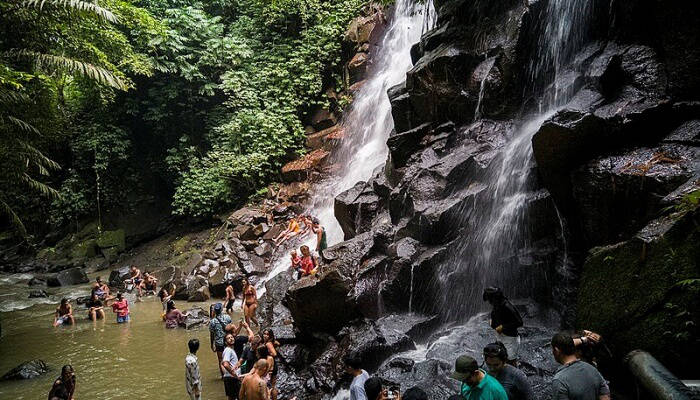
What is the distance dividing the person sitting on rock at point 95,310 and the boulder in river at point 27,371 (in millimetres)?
4566

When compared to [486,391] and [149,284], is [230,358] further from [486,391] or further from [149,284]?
[149,284]

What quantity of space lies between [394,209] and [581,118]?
4912 millimetres

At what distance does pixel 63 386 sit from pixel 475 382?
6738 mm

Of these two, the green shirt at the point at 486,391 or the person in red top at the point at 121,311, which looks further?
the person in red top at the point at 121,311

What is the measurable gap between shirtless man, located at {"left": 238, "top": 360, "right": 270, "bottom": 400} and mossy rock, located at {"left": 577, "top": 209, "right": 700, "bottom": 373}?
431cm

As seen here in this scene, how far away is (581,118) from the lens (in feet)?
21.0

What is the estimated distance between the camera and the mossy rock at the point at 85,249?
22933 millimetres

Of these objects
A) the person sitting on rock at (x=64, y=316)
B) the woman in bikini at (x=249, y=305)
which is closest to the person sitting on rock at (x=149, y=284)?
the person sitting on rock at (x=64, y=316)

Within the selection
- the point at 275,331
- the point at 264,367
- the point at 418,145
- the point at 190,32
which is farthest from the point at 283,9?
the point at 264,367

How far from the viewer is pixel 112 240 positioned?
22.7 m

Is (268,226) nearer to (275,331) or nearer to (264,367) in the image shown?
(275,331)

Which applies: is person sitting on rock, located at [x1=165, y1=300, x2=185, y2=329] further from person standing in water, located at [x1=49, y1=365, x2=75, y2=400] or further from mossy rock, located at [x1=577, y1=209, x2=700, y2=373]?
mossy rock, located at [x1=577, y1=209, x2=700, y2=373]

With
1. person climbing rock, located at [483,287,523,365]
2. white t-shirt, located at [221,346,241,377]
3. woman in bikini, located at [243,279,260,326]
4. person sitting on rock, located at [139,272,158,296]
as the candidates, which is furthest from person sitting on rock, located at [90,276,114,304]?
person climbing rock, located at [483,287,523,365]

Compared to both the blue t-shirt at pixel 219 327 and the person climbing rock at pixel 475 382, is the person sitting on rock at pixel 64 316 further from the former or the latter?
the person climbing rock at pixel 475 382
